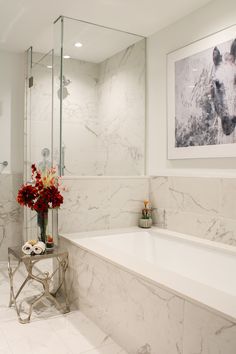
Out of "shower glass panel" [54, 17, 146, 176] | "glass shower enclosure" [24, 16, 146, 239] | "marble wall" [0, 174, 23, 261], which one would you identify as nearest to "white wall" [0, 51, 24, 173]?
"marble wall" [0, 174, 23, 261]

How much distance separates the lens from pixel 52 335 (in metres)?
2.31

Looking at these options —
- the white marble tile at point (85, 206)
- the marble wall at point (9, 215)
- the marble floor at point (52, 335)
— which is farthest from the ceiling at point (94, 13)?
the marble floor at point (52, 335)

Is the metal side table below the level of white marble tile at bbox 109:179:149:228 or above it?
below

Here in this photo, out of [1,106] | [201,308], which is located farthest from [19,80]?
[201,308]

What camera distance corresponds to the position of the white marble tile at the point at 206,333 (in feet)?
4.59

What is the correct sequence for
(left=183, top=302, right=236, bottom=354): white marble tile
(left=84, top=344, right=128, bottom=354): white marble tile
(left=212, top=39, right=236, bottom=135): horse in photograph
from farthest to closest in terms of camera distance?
(left=212, top=39, right=236, bottom=135): horse in photograph
(left=84, top=344, right=128, bottom=354): white marble tile
(left=183, top=302, right=236, bottom=354): white marble tile

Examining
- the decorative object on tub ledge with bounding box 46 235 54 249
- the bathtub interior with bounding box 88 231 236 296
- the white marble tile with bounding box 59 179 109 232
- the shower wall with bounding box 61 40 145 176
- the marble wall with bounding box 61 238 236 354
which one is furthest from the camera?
the shower wall with bounding box 61 40 145 176

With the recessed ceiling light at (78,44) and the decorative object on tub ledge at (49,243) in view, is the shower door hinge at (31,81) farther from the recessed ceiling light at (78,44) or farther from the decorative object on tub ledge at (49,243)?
the decorative object on tub ledge at (49,243)

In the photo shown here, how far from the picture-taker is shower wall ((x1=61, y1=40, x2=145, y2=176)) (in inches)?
137

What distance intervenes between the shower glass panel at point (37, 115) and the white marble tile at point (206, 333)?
2.29m

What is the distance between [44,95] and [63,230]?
152cm

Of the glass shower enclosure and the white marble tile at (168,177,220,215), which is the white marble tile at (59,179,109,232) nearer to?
the glass shower enclosure

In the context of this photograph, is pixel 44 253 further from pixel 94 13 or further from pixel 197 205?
pixel 94 13

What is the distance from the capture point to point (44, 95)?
12.0 feet
